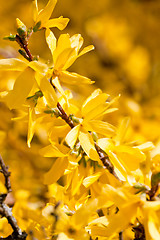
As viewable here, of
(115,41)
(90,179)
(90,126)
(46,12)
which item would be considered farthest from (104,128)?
(115,41)

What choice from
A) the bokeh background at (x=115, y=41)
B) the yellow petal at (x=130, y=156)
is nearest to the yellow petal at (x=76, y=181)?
the yellow petal at (x=130, y=156)

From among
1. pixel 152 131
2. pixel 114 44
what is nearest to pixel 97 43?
pixel 114 44

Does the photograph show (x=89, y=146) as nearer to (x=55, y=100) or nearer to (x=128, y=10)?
(x=55, y=100)

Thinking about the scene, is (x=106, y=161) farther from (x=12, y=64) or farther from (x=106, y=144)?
(x=12, y=64)

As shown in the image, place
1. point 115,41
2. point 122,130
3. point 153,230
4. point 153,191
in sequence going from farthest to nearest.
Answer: point 115,41 < point 122,130 < point 153,191 < point 153,230

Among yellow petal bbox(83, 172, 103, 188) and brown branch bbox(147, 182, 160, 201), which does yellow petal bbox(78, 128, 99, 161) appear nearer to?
yellow petal bbox(83, 172, 103, 188)

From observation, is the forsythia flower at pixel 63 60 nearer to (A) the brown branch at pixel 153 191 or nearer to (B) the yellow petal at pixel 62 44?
(B) the yellow petal at pixel 62 44
